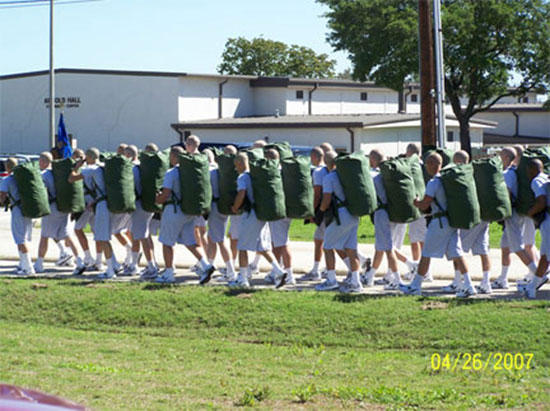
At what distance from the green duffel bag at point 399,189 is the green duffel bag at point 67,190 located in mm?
5018

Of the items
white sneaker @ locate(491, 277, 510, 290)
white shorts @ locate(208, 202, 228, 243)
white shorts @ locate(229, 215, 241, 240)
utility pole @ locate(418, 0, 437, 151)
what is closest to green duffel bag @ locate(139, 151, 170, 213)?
white shorts @ locate(208, 202, 228, 243)

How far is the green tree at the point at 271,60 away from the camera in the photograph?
8794 centimetres

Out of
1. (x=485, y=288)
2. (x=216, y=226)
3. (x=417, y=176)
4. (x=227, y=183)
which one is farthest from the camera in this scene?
(x=216, y=226)

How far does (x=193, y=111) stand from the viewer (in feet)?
178

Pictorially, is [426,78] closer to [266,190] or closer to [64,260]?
[266,190]

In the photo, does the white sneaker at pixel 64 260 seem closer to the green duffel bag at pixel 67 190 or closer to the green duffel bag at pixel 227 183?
the green duffel bag at pixel 67 190

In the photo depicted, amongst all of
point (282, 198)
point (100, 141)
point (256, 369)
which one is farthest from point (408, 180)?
point (100, 141)

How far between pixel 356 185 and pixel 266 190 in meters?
1.32

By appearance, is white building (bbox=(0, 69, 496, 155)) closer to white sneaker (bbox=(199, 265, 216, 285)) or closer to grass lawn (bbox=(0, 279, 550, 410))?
white sneaker (bbox=(199, 265, 216, 285))

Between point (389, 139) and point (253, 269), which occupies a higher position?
point (389, 139)

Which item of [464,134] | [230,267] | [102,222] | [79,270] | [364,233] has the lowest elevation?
[79,270]

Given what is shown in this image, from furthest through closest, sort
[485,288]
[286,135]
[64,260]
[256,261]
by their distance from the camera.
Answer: [286,135]
[64,260]
[256,261]
[485,288]

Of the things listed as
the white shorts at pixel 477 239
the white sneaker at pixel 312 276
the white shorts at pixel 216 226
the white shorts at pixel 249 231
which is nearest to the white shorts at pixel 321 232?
the white sneaker at pixel 312 276

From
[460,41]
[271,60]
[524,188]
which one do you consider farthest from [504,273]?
[271,60]
